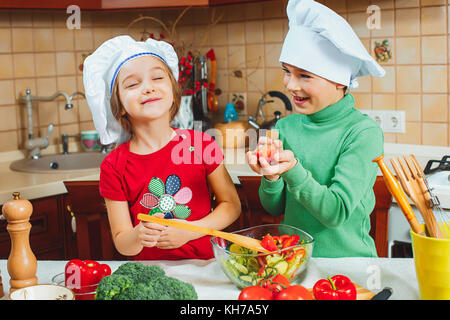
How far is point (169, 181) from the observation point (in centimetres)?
133

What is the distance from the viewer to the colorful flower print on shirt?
1313mm

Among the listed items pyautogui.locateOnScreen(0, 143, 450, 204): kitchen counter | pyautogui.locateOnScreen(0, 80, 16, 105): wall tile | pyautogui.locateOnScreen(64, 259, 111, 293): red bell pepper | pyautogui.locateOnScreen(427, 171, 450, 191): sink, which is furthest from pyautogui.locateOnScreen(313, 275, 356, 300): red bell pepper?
pyautogui.locateOnScreen(0, 80, 16, 105): wall tile

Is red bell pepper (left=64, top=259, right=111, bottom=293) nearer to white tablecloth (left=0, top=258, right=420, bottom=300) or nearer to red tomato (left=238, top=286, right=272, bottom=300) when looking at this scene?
white tablecloth (left=0, top=258, right=420, bottom=300)

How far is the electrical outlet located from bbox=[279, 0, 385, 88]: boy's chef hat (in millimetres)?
1052

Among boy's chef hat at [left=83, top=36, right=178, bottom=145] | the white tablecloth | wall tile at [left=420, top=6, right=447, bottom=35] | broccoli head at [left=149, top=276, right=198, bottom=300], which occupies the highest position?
wall tile at [left=420, top=6, right=447, bottom=35]

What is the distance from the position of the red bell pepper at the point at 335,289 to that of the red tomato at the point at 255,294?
0.08m

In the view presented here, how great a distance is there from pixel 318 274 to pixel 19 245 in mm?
535

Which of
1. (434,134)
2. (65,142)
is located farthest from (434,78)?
(65,142)

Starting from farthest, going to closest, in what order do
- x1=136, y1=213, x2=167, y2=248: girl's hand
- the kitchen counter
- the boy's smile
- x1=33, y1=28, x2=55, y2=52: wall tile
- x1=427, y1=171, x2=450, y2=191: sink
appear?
x1=33, y1=28, x2=55, y2=52: wall tile, the kitchen counter, x1=427, y1=171, x2=450, y2=191: sink, the boy's smile, x1=136, y1=213, x2=167, y2=248: girl's hand

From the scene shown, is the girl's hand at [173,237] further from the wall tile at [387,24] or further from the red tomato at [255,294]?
the wall tile at [387,24]

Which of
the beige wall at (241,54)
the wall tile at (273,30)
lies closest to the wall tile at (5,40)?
the beige wall at (241,54)

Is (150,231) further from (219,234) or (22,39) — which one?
(22,39)

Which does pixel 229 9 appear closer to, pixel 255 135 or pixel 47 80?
pixel 255 135

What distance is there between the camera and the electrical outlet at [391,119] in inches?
85.7
